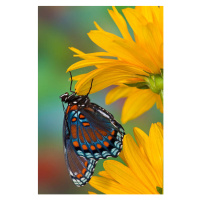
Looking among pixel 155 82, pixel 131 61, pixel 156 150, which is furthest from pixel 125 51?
pixel 156 150

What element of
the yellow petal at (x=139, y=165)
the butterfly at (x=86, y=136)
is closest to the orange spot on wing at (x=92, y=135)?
the butterfly at (x=86, y=136)

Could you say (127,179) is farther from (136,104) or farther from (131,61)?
(131,61)

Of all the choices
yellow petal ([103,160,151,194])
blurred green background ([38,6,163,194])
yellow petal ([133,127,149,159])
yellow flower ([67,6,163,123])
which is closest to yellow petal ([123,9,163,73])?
yellow flower ([67,6,163,123])

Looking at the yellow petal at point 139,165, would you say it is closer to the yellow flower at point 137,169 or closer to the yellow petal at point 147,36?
the yellow flower at point 137,169
